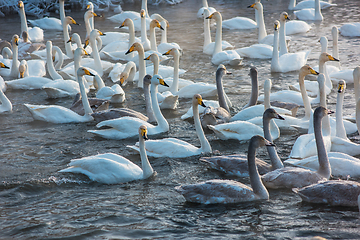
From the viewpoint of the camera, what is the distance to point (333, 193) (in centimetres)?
507

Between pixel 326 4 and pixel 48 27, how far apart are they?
1287cm

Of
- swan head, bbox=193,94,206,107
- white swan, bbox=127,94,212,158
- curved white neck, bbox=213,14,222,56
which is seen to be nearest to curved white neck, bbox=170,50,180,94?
swan head, bbox=193,94,206,107

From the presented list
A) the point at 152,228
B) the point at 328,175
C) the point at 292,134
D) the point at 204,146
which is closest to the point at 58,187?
the point at 152,228

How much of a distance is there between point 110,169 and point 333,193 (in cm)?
278

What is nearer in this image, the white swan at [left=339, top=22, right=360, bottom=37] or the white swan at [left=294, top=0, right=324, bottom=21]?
the white swan at [left=339, top=22, right=360, bottom=37]

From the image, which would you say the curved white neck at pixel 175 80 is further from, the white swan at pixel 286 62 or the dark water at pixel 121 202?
the white swan at pixel 286 62

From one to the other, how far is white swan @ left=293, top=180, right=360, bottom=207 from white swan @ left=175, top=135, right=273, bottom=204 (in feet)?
1.53

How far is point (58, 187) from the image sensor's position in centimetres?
581

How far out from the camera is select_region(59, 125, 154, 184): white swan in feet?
19.1

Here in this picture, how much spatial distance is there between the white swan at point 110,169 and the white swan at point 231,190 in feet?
2.72

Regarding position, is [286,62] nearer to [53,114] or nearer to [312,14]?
[53,114]

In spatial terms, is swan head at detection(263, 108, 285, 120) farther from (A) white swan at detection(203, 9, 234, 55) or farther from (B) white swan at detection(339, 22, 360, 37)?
(B) white swan at detection(339, 22, 360, 37)

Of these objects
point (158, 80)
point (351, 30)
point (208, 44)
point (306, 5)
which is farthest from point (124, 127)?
point (306, 5)

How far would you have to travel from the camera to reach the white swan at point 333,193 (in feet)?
16.5
